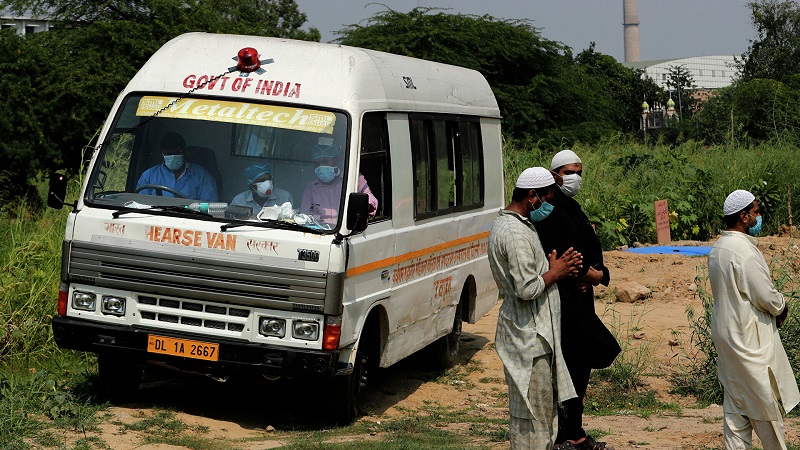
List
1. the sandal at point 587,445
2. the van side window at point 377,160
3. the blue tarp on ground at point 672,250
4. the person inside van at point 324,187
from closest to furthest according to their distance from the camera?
the sandal at point 587,445
the person inside van at point 324,187
the van side window at point 377,160
the blue tarp on ground at point 672,250

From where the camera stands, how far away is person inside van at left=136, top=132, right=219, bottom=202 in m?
7.72

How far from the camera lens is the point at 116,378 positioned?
8.22 metres

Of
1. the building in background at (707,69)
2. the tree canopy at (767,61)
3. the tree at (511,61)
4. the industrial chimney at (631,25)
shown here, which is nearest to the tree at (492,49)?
the tree at (511,61)

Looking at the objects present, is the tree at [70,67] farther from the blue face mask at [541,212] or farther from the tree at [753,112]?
the blue face mask at [541,212]

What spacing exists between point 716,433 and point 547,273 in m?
A: 2.44

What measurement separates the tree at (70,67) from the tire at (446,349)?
504 inches

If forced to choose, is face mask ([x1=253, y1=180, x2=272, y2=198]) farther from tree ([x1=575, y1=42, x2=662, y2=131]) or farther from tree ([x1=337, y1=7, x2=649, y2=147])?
tree ([x1=575, y1=42, x2=662, y2=131])

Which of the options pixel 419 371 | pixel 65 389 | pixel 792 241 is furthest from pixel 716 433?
pixel 792 241

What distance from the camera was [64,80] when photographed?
80.8 ft

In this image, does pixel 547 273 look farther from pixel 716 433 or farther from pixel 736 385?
pixel 716 433

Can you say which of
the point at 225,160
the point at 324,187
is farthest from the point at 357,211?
the point at 225,160

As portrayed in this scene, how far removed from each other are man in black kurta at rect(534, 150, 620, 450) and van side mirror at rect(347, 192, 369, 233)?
122 cm

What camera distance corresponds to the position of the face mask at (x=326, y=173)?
7691 mm

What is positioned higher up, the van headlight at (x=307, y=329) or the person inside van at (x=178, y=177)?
the person inside van at (x=178, y=177)
